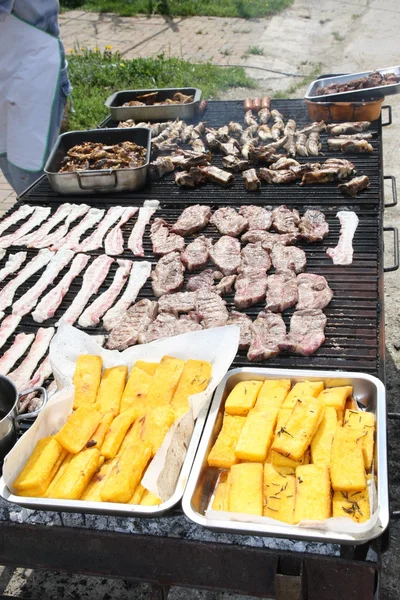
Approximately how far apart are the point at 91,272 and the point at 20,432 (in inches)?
66.9

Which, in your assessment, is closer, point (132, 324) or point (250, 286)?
point (132, 324)

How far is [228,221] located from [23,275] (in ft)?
5.90

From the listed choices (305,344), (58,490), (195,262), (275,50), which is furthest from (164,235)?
(275,50)

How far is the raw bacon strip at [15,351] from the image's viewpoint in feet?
12.0

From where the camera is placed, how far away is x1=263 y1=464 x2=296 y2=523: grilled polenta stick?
7.68 feet

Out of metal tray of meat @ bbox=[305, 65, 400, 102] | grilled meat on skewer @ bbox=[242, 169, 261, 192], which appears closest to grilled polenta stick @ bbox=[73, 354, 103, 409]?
grilled meat on skewer @ bbox=[242, 169, 261, 192]

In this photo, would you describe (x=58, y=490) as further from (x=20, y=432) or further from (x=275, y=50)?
Answer: (x=275, y=50)

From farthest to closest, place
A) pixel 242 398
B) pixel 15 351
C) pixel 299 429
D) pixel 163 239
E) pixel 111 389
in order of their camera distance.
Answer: pixel 163 239 → pixel 15 351 → pixel 111 389 → pixel 242 398 → pixel 299 429

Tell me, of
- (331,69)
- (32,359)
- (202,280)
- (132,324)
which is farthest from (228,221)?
(331,69)

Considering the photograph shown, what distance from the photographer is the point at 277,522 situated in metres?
2.26

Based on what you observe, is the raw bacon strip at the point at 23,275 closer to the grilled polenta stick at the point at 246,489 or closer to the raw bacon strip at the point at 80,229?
the raw bacon strip at the point at 80,229

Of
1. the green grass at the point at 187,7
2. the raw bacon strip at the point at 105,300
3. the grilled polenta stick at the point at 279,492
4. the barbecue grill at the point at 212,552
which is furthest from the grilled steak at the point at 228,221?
the green grass at the point at 187,7

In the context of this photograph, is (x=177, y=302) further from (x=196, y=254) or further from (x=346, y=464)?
(x=346, y=464)

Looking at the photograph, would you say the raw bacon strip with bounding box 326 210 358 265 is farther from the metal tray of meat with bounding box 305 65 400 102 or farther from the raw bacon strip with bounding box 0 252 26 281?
the raw bacon strip with bounding box 0 252 26 281
